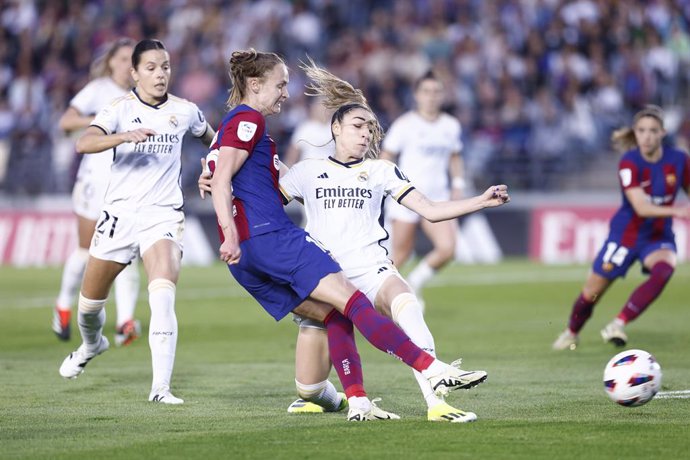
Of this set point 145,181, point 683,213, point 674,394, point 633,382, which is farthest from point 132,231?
point 683,213

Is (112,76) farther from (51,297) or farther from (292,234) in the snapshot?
(51,297)

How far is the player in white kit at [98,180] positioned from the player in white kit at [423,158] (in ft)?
12.6

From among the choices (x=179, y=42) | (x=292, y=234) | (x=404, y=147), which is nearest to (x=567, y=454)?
(x=292, y=234)

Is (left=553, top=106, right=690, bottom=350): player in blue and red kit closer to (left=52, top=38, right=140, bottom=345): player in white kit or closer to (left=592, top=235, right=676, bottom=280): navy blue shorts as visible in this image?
(left=592, top=235, right=676, bottom=280): navy blue shorts

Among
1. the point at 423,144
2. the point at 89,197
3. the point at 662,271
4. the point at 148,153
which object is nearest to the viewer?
the point at 148,153

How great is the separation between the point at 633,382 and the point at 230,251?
2.61 m

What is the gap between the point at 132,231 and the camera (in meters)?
8.92

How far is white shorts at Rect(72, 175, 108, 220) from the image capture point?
12.0 metres

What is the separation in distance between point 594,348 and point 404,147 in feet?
13.5

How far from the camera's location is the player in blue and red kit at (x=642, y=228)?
37.9 ft

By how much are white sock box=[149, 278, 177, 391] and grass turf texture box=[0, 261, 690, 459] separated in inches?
9.0

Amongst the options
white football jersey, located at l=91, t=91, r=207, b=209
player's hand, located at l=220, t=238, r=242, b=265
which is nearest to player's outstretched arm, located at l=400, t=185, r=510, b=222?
player's hand, located at l=220, t=238, r=242, b=265

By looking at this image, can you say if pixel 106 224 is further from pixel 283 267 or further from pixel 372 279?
pixel 372 279

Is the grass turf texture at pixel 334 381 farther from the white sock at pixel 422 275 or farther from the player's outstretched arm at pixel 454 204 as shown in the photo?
the player's outstretched arm at pixel 454 204
